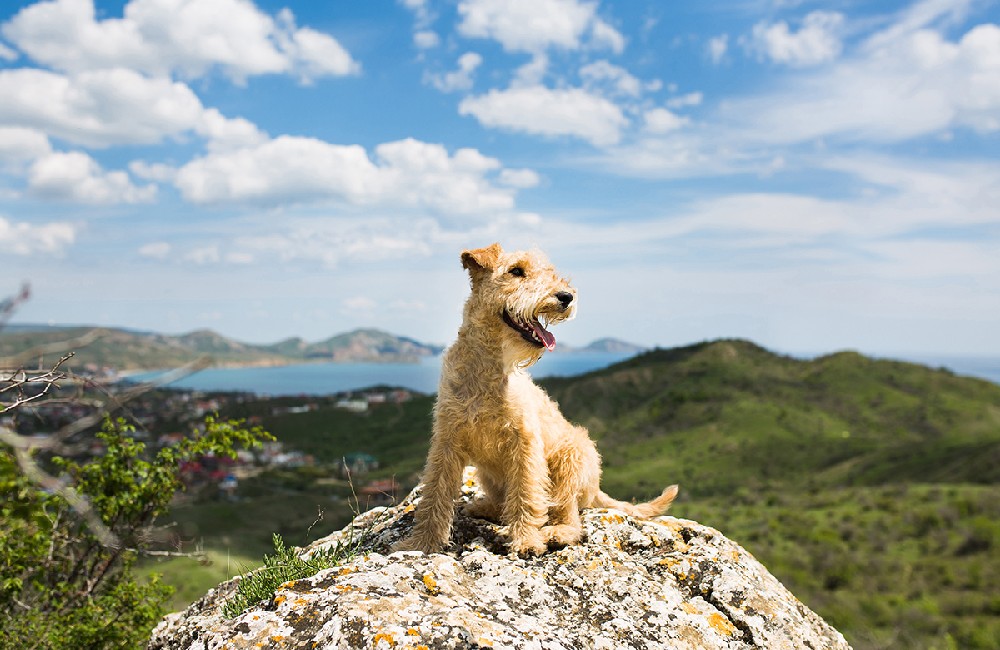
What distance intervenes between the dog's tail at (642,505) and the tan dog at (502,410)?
0.89 meters

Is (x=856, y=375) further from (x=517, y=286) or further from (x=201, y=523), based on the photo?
(x=517, y=286)

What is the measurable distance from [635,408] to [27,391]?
417 ft

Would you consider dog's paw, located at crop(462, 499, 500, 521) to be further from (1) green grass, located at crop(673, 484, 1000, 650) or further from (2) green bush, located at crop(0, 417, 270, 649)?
(1) green grass, located at crop(673, 484, 1000, 650)

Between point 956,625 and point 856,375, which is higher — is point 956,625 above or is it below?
below

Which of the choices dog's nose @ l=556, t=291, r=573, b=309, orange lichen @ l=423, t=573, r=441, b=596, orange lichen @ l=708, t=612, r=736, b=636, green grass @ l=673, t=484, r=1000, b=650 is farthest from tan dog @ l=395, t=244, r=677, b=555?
green grass @ l=673, t=484, r=1000, b=650

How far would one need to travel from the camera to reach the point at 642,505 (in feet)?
22.3

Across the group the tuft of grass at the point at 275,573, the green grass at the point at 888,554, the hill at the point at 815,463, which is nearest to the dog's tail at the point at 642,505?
the hill at the point at 815,463

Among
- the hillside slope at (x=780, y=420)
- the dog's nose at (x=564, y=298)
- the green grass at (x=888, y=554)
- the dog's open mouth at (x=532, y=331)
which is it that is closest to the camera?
the dog's nose at (x=564, y=298)

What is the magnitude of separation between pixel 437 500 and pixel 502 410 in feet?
3.06

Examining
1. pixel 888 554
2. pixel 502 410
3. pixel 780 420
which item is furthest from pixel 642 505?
pixel 780 420

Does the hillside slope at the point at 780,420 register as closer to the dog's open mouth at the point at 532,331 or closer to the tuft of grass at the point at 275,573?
the dog's open mouth at the point at 532,331

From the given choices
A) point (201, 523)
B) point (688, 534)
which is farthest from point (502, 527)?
point (201, 523)

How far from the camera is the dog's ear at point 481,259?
5.62m

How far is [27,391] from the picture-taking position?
17.9 ft
